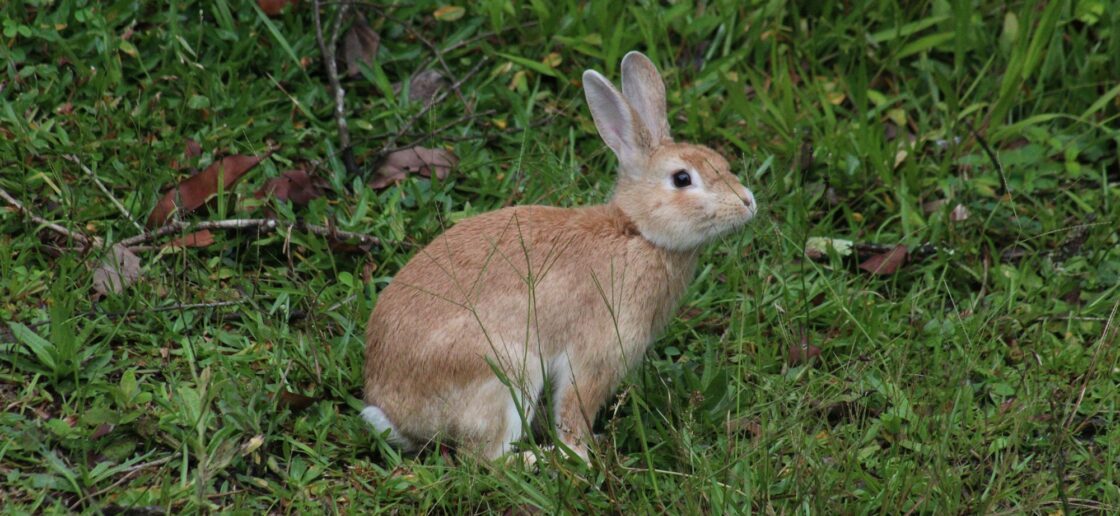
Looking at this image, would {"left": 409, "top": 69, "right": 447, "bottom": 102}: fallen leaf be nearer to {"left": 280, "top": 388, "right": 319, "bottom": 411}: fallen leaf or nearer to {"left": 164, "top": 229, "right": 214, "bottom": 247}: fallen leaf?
{"left": 164, "top": 229, "right": 214, "bottom": 247}: fallen leaf

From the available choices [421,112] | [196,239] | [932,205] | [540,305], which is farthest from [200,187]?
[932,205]

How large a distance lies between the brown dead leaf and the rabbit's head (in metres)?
1.12

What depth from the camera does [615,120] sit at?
15.8ft

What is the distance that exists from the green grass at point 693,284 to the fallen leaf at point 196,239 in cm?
6

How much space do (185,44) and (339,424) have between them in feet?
7.07

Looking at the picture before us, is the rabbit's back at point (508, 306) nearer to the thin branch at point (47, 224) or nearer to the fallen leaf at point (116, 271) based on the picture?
the fallen leaf at point (116, 271)

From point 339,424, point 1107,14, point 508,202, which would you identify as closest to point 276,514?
point 339,424

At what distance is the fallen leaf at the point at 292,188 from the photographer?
5426 mm

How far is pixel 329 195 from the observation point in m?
5.61

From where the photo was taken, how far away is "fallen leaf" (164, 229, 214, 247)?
508cm

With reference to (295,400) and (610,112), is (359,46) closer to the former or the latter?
(610,112)

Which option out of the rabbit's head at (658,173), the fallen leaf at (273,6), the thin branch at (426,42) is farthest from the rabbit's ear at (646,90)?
the fallen leaf at (273,6)

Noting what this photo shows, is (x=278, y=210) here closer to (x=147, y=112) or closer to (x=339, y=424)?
(x=147, y=112)

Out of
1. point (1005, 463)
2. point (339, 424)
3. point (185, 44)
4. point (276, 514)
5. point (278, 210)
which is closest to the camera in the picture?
point (1005, 463)
